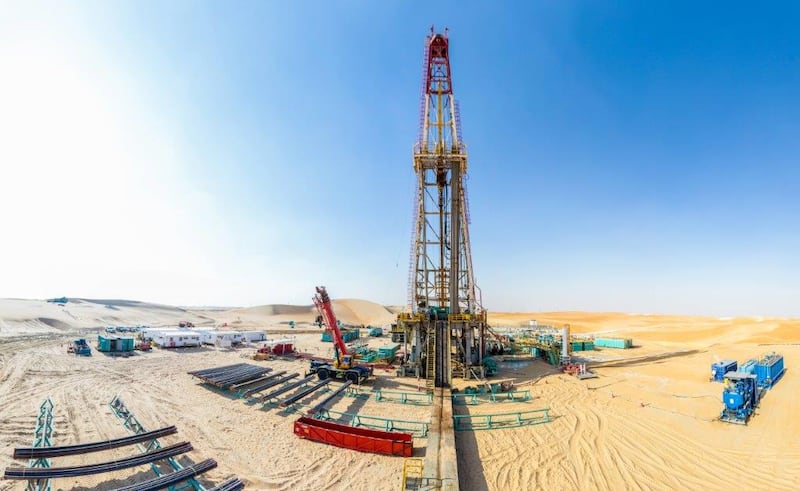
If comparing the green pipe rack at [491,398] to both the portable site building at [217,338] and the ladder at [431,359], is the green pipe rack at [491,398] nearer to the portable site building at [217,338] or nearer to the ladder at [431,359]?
the ladder at [431,359]

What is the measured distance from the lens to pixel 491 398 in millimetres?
16422

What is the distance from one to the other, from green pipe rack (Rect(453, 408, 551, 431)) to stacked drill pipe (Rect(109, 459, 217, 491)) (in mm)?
7645

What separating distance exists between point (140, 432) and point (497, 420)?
39.7 feet

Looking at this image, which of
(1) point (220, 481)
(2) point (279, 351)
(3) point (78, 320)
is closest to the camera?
(1) point (220, 481)

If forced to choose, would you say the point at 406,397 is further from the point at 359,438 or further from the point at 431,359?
the point at 359,438

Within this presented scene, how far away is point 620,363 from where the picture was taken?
26.7 m

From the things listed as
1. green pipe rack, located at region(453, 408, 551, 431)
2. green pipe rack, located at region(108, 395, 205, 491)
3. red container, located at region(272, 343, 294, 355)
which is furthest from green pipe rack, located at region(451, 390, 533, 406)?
red container, located at region(272, 343, 294, 355)

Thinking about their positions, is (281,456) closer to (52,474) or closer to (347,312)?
(52,474)

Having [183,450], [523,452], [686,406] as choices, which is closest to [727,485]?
Result: [523,452]

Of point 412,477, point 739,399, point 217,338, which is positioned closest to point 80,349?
point 217,338

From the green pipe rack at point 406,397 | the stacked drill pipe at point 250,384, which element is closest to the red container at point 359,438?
the green pipe rack at point 406,397

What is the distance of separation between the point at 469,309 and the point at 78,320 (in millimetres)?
68410

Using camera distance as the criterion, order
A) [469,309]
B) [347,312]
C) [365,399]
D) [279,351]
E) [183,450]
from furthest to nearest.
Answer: [347,312] < [279,351] < [469,309] < [365,399] < [183,450]

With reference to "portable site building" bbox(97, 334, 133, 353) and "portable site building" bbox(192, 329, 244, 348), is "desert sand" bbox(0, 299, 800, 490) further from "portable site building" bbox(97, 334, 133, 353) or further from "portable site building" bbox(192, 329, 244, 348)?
"portable site building" bbox(192, 329, 244, 348)
